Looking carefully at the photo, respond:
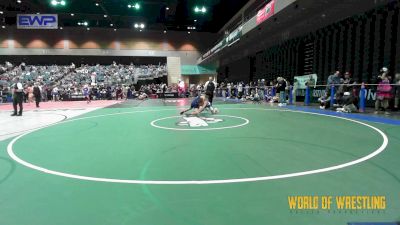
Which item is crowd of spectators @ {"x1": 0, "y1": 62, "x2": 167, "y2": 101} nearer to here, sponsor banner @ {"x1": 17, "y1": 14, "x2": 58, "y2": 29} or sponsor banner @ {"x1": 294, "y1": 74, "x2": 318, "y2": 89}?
sponsor banner @ {"x1": 17, "y1": 14, "x2": 58, "y2": 29}

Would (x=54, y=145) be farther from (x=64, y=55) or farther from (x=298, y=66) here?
(x=64, y=55)

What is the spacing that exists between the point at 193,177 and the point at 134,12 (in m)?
34.9

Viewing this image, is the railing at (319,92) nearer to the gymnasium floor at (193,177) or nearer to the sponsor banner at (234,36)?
the sponsor banner at (234,36)

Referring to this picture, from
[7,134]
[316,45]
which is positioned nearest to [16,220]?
[7,134]

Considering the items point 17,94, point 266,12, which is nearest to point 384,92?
point 266,12

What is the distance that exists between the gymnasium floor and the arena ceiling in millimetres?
25266

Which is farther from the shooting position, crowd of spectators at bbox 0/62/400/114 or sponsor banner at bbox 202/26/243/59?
sponsor banner at bbox 202/26/243/59

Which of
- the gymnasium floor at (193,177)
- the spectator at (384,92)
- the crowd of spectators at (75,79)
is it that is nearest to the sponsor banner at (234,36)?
the crowd of spectators at (75,79)

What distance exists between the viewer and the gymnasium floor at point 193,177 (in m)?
2.36

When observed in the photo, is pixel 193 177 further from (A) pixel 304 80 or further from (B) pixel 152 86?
(B) pixel 152 86

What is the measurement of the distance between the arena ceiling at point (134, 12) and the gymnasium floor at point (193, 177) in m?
25.3

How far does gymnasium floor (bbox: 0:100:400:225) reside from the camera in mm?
2363

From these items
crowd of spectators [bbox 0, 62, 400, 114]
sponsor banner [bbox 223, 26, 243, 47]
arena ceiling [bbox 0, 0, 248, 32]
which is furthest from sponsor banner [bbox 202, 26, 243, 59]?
arena ceiling [bbox 0, 0, 248, 32]

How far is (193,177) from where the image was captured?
3.27m
